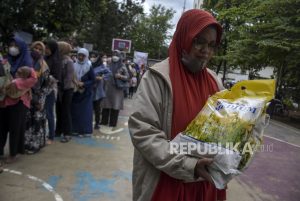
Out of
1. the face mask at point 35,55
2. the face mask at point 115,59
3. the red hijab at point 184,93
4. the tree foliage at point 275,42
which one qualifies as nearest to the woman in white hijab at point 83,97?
the face mask at point 115,59

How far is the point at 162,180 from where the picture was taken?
6.57 ft

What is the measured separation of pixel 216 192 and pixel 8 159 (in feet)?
12.9

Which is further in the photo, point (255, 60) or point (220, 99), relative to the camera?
point (255, 60)

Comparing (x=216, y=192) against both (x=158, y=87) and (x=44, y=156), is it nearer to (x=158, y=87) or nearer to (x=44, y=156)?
(x=158, y=87)

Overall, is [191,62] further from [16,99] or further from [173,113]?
[16,99]

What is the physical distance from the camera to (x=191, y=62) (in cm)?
202

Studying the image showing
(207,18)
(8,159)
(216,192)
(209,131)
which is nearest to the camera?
(209,131)

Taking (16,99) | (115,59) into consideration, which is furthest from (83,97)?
(16,99)

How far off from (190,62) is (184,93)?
0.16 m

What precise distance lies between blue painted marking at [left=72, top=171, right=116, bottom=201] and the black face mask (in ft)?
9.36

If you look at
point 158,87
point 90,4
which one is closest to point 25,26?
point 90,4

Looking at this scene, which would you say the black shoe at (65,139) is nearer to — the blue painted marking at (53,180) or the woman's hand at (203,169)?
the blue painted marking at (53,180)

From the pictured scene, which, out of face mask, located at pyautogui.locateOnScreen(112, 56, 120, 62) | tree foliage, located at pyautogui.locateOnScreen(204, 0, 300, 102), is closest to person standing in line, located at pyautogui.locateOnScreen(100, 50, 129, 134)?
face mask, located at pyautogui.locateOnScreen(112, 56, 120, 62)

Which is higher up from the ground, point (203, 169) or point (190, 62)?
point (190, 62)
